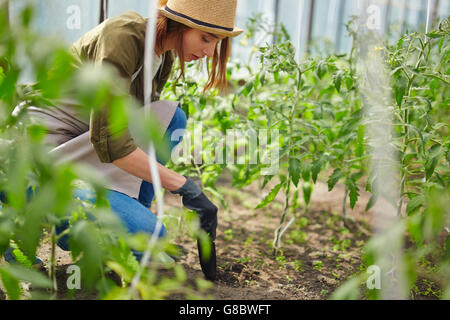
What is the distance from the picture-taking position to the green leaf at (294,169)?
4.65ft

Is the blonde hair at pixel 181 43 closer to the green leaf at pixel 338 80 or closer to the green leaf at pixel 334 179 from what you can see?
the green leaf at pixel 338 80

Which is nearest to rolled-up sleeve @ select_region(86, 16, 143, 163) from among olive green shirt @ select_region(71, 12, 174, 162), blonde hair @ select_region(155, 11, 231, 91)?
olive green shirt @ select_region(71, 12, 174, 162)

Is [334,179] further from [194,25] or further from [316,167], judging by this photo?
[194,25]

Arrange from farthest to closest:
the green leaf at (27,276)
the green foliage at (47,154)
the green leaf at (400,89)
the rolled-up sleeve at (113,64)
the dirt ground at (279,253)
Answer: the dirt ground at (279,253) → the green leaf at (400,89) → the rolled-up sleeve at (113,64) → the green leaf at (27,276) → the green foliage at (47,154)

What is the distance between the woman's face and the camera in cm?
123

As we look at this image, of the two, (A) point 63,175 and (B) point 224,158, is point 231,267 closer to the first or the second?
(B) point 224,158

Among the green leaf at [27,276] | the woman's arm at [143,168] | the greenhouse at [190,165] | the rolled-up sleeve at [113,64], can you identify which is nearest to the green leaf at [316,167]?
the greenhouse at [190,165]

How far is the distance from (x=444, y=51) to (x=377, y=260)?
89 cm

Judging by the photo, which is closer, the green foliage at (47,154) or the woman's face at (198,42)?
the green foliage at (47,154)

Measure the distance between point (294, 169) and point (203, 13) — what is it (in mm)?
582

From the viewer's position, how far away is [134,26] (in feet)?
3.93

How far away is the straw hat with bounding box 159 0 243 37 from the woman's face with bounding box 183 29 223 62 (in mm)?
40

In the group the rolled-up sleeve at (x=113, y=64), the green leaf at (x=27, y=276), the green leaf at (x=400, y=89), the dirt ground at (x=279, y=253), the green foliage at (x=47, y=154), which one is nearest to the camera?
the green foliage at (x=47, y=154)

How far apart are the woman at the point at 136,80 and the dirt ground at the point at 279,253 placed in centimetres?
13
